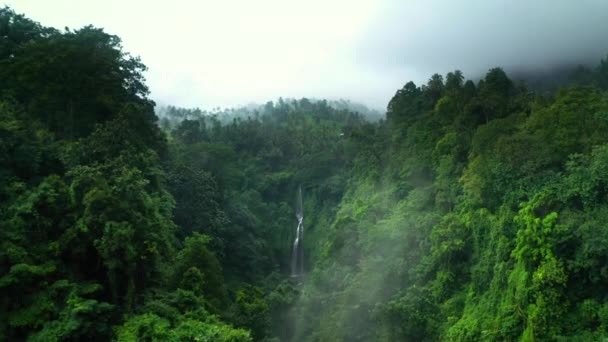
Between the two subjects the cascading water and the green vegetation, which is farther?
the cascading water

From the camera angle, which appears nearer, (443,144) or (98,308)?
(98,308)

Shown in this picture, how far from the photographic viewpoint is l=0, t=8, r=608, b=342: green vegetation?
1507 centimetres

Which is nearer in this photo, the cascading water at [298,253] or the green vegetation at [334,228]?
the green vegetation at [334,228]

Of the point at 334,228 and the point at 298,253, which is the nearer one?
the point at 334,228

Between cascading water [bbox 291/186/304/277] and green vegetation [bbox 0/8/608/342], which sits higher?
green vegetation [bbox 0/8/608/342]

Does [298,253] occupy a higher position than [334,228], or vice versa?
[334,228]

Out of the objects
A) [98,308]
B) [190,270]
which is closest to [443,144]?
[190,270]

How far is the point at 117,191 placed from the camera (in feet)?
53.1

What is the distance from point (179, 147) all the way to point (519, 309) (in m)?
33.2

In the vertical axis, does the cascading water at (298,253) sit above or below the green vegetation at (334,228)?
below

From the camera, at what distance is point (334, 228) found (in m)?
31.7

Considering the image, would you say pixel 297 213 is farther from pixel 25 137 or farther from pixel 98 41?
pixel 25 137

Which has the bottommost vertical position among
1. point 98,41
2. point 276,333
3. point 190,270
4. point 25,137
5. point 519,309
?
point 276,333

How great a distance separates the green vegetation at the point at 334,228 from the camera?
1507 centimetres
